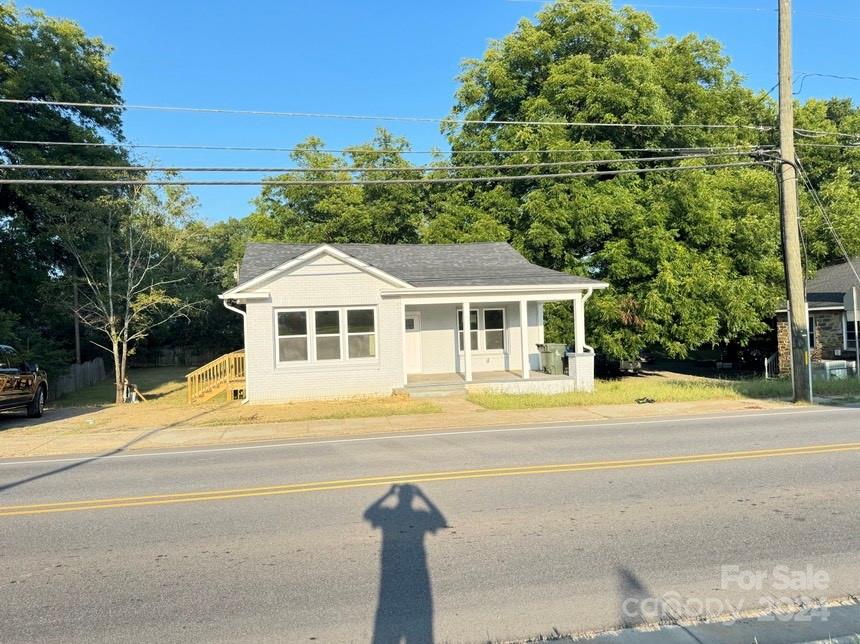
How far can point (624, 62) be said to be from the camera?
82.1 ft

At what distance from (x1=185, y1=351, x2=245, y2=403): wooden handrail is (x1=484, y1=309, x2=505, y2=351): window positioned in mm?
8431

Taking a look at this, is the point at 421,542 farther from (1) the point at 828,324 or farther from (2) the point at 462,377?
(1) the point at 828,324

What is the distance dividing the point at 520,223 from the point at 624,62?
780 cm

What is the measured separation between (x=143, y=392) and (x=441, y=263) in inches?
617

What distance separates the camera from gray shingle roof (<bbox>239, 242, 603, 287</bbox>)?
19.2 metres

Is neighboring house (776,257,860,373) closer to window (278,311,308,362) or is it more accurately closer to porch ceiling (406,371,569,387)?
porch ceiling (406,371,569,387)

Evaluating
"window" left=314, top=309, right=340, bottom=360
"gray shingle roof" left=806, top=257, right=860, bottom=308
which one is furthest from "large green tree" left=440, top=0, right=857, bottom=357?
"window" left=314, top=309, right=340, bottom=360

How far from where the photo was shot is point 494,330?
846 inches

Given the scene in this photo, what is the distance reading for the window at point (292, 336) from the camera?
708 inches

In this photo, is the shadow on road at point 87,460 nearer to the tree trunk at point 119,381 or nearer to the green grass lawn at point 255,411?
the green grass lawn at point 255,411

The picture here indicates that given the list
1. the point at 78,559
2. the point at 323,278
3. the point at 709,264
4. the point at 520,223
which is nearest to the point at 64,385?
the point at 323,278

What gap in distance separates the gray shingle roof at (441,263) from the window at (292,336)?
1.61m

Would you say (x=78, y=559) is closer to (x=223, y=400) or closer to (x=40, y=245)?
(x=223, y=400)

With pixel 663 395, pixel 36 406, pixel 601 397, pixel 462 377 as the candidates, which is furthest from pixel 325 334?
pixel 663 395
